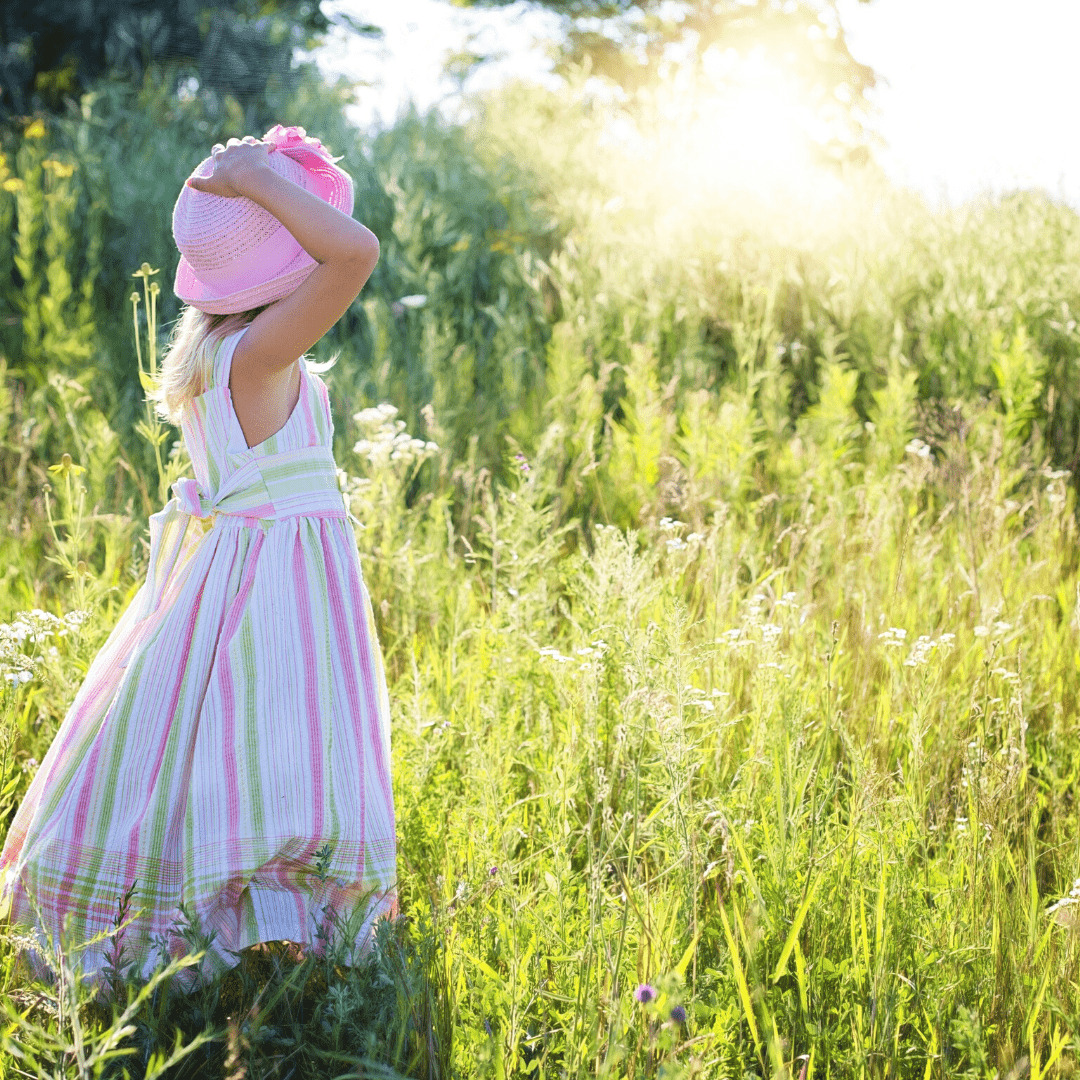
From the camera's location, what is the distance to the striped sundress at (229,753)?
161 centimetres

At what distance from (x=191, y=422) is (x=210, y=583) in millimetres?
324

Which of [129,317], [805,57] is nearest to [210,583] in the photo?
[129,317]

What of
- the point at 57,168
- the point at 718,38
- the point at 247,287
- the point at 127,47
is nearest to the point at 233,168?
the point at 247,287

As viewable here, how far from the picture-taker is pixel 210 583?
5.66 feet

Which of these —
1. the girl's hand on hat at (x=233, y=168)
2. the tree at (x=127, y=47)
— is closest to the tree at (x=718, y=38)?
Result: the tree at (x=127, y=47)

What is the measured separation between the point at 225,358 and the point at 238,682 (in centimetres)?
56

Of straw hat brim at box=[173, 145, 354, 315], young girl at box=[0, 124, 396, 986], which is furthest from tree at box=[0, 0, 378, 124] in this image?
young girl at box=[0, 124, 396, 986]

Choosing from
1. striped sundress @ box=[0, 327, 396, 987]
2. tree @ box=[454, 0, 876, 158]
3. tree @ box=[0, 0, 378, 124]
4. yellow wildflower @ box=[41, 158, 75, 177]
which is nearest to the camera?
striped sundress @ box=[0, 327, 396, 987]

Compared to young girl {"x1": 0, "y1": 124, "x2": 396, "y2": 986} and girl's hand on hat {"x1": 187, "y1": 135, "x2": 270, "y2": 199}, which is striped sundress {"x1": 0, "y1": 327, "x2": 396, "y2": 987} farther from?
girl's hand on hat {"x1": 187, "y1": 135, "x2": 270, "y2": 199}

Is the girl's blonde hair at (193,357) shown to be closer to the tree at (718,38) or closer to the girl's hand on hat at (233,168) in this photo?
the girl's hand on hat at (233,168)

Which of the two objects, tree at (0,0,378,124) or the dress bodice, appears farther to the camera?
tree at (0,0,378,124)

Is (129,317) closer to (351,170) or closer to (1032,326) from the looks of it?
(351,170)

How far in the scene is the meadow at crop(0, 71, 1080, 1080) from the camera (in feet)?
4.86

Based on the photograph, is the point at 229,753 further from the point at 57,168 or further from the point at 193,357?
the point at 57,168
